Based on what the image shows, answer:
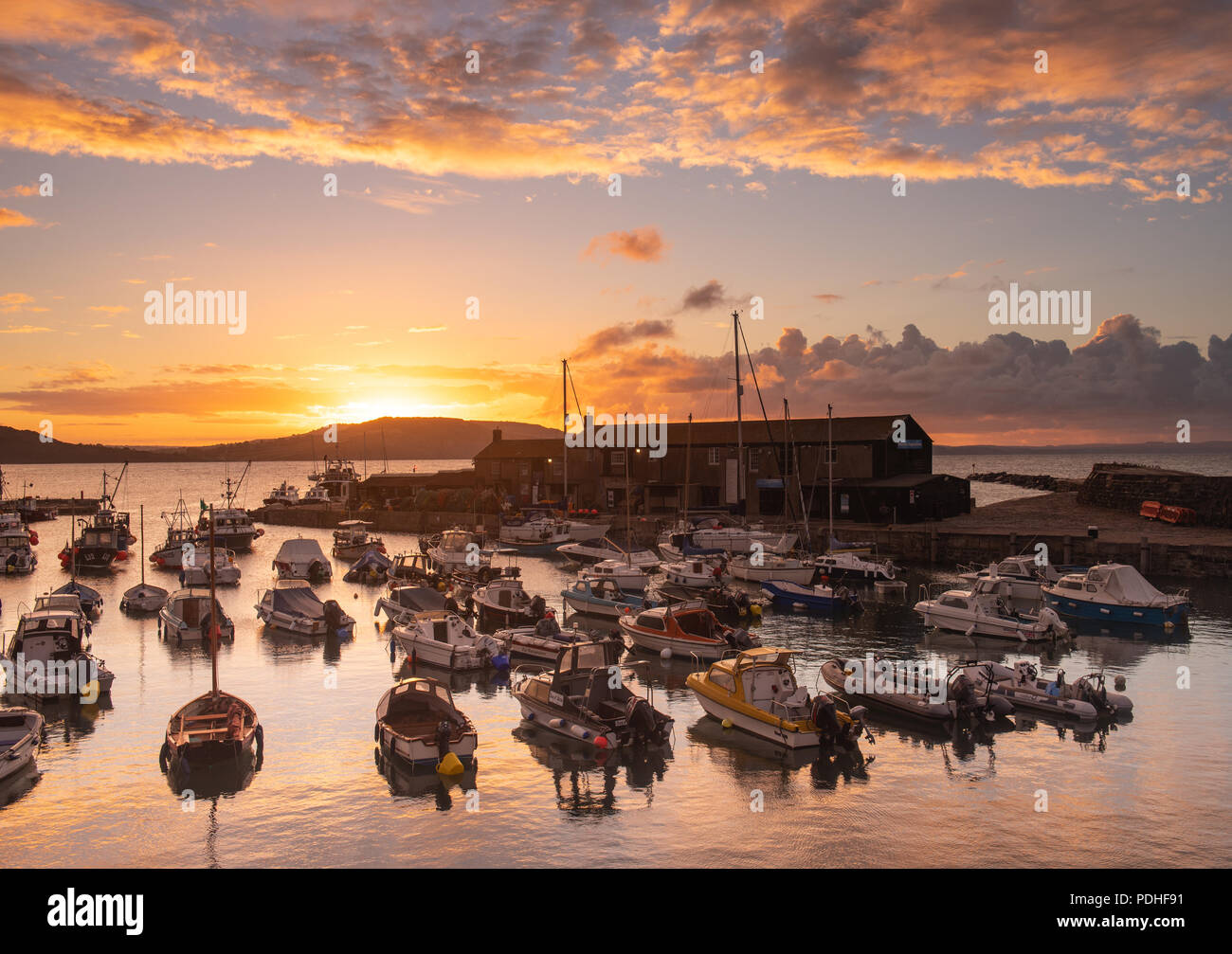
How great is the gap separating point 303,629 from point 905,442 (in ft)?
181

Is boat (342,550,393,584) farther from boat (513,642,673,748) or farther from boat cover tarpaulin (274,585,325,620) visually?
boat (513,642,673,748)

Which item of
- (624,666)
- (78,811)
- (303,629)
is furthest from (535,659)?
(78,811)

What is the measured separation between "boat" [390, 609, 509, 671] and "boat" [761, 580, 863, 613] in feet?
65.5

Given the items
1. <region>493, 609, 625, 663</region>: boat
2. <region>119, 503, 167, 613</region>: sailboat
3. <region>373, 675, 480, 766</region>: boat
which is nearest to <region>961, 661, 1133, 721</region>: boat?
<region>493, 609, 625, 663</region>: boat

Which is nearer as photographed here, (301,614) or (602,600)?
(301,614)

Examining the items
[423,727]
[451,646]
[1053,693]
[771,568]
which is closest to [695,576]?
[771,568]

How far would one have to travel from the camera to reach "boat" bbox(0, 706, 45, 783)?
889 inches

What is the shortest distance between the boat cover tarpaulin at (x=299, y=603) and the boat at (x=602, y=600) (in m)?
13.3

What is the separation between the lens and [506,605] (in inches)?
1724

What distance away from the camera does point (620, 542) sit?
77875 millimetres

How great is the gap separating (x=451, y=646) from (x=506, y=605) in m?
8.89

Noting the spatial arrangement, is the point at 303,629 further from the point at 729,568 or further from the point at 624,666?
the point at 729,568

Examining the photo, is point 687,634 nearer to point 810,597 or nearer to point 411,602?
point 810,597

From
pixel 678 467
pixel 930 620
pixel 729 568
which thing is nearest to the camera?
pixel 930 620
